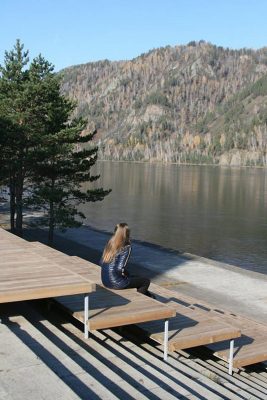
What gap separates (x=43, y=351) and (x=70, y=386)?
0.95 metres

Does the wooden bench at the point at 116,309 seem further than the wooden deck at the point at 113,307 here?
Yes

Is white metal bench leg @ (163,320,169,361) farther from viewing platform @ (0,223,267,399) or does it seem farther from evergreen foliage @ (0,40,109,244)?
evergreen foliage @ (0,40,109,244)

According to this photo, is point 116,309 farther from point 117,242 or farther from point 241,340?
point 241,340

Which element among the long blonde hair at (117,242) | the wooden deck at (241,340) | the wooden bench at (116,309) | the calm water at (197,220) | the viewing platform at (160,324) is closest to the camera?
the wooden bench at (116,309)

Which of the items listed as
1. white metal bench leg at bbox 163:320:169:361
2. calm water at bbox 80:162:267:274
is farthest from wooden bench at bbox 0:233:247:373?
calm water at bbox 80:162:267:274

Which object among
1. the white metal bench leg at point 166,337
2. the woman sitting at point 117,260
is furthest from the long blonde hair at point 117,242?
the white metal bench leg at point 166,337

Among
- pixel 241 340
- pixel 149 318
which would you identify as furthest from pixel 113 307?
pixel 241 340

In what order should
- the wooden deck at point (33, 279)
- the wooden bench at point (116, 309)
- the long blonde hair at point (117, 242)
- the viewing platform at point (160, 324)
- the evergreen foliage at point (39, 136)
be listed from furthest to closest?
1. the evergreen foliage at point (39, 136)
2. the long blonde hair at point (117, 242)
3. the viewing platform at point (160, 324)
4. the wooden bench at point (116, 309)
5. the wooden deck at point (33, 279)

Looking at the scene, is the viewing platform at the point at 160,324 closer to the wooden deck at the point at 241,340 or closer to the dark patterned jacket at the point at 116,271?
the wooden deck at the point at 241,340

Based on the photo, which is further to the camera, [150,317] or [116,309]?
[116,309]

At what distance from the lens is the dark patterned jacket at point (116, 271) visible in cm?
812

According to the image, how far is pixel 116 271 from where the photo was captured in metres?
8.15

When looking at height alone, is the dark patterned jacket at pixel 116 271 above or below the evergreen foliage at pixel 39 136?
below

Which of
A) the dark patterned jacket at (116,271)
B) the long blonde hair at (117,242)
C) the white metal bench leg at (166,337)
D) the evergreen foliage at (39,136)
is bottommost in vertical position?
the white metal bench leg at (166,337)
